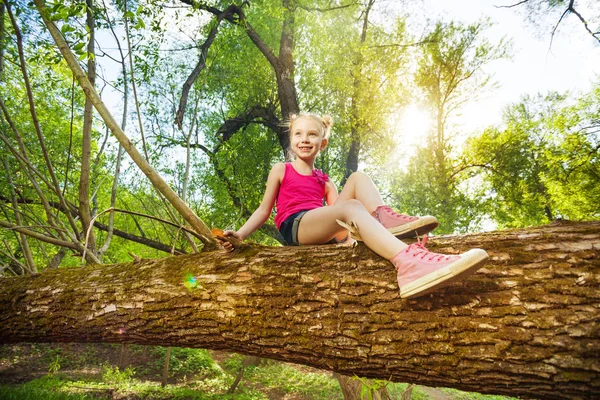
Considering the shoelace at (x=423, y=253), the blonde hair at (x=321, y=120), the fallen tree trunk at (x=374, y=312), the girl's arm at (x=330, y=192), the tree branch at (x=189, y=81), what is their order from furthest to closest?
the tree branch at (x=189, y=81) → the girl's arm at (x=330, y=192) → the blonde hair at (x=321, y=120) → the shoelace at (x=423, y=253) → the fallen tree trunk at (x=374, y=312)

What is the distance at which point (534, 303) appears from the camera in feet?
4.15

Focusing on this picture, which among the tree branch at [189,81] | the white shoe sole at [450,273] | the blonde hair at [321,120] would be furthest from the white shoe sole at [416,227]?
the tree branch at [189,81]

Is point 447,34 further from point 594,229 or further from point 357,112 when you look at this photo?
point 594,229

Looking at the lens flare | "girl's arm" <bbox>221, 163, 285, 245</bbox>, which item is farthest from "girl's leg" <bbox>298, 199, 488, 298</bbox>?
the lens flare

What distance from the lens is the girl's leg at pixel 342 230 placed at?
5.35 ft

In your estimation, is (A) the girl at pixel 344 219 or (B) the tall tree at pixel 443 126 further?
(B) the tall tree at pixel 443 126

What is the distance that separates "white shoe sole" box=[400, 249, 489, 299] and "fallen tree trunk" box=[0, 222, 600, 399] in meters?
0.11

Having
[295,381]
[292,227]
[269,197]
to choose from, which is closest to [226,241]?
Result: [292,227]

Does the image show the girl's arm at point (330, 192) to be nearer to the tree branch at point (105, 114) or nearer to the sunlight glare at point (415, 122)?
the tree branch at point (105, 114)

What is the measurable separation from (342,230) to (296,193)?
0.56 metres

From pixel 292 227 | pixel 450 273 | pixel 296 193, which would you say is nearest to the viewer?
pixel 450 273

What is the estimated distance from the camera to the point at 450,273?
132 centimetres

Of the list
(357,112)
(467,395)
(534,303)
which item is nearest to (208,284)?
(534,303)

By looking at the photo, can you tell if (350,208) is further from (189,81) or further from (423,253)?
(189,81)
